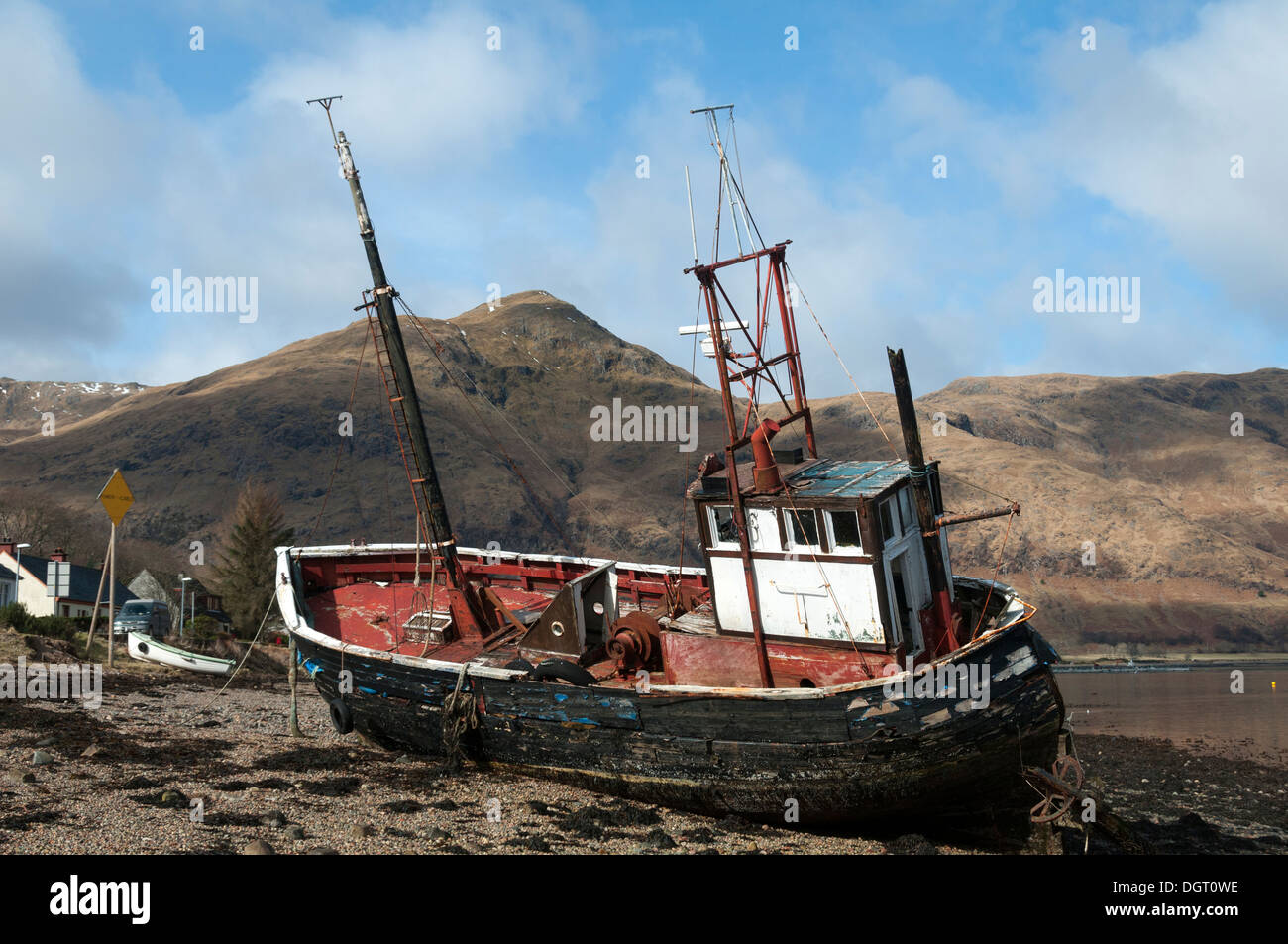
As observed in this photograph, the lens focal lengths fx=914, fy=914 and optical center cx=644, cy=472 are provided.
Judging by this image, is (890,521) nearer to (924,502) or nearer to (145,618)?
(924,502)

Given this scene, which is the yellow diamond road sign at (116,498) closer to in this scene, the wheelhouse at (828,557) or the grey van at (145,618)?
the grey van at (145,618)

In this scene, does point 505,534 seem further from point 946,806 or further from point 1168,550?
point 946,806

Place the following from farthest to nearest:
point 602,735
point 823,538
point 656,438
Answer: point 656,438, point 602,735, point 823,538

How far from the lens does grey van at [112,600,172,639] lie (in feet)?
117

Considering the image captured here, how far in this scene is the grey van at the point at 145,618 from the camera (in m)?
35.6

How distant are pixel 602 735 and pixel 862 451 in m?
144

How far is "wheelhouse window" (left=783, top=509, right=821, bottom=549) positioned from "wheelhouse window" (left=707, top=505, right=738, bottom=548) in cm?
93

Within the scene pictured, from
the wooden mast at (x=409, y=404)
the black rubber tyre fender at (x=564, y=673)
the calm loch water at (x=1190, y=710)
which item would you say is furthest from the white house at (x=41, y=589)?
the calm loch water at (x=1190, y=710)

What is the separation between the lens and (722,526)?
1462cm

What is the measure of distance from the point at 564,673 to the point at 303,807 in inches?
172

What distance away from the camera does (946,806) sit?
13.0m

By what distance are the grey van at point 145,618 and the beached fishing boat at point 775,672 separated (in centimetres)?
2187

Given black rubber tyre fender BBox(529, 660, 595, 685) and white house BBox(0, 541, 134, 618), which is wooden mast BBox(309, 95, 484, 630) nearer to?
black rubber tyre fender BBox(529, 660, 595, 685)
